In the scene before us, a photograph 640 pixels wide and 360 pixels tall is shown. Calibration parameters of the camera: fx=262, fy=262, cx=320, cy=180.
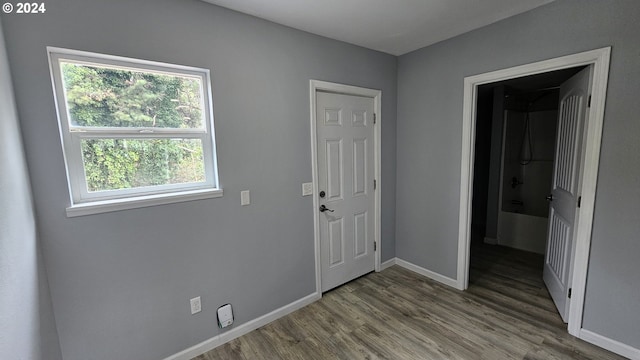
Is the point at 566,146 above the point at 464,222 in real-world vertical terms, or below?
above

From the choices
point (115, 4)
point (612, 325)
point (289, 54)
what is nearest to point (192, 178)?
point (115, 4)

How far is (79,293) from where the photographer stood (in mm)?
1547

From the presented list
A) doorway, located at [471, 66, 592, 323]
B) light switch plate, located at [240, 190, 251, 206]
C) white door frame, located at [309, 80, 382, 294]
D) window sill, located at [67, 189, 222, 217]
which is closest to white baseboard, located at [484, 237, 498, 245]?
doorway, located at [471, 66, 592, 323]

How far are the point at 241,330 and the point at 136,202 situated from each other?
4.33 feet

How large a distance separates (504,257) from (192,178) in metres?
3.88

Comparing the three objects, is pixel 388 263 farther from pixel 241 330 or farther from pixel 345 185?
pixel 241 330

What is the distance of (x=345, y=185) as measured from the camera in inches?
111

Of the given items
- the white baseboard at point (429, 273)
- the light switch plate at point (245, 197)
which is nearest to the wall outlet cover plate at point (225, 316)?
the light switch plate at point (245, 197)

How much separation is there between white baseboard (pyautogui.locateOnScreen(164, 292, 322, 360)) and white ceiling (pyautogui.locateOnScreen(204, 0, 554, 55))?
2.48 metres

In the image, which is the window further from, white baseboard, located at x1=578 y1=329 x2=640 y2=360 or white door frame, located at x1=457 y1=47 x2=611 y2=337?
white baseboard, located at x1=578 y1=329 x2=640 y2=360

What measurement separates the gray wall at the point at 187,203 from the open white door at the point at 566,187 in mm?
1836

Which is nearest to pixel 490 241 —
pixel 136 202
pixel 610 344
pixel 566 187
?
pixel 566 187

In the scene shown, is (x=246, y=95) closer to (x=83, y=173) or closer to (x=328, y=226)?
(x=83, y=173)

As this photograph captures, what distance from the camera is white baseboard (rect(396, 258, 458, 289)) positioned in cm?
282
